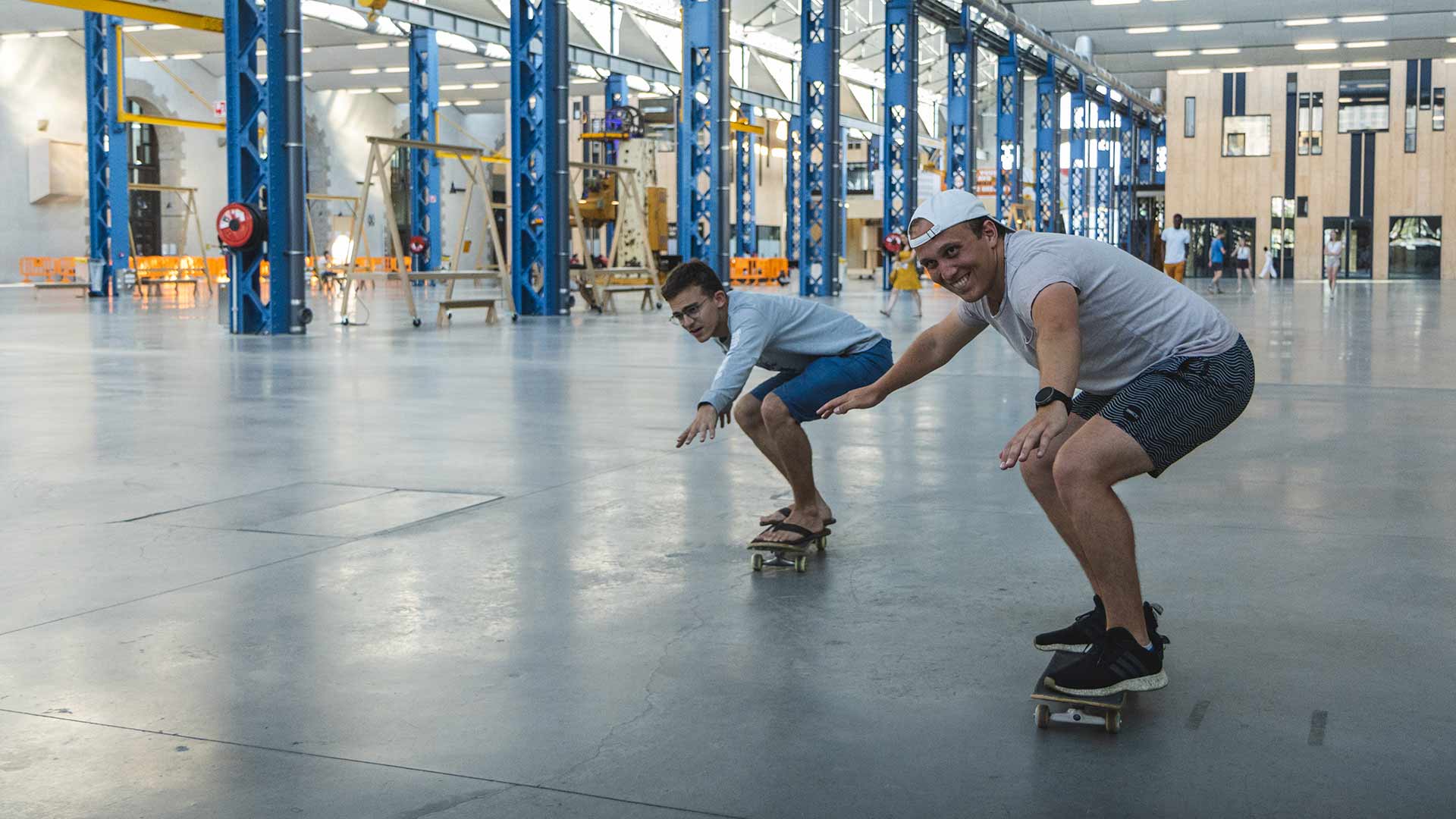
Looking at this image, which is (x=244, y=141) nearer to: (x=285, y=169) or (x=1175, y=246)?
(x=285, y=169)

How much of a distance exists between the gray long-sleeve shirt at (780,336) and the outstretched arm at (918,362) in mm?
586

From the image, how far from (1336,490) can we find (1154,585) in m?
2.19

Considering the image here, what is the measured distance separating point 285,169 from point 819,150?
15592 millimetres

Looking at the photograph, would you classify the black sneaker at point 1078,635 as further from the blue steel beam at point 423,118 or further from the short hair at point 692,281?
the blue steel beam at point 423,118

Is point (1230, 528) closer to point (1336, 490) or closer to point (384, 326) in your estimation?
point (1336, 490)

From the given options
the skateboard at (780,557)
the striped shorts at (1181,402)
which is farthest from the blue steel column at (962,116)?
the striped shorts at (1181,402)

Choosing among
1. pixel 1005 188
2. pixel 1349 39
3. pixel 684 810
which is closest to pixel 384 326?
pixel 684 810

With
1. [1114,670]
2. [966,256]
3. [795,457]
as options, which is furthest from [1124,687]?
[795,457]

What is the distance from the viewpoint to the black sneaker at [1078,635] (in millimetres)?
3725

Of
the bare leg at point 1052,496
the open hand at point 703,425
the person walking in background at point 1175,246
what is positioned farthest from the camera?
the person walking in background at point 1175,246

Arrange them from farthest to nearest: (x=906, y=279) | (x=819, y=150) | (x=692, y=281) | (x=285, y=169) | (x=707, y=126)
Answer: (x=819, y=150), (x=707, y=126), (x=906, y=279), (x=285, y=169), (x=692, y=281)

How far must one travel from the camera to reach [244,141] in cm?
1833

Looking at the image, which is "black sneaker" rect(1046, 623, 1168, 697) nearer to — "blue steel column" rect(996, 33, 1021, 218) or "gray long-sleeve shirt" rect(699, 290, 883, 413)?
"gray long-sleeve shirt" rect(699, 290, 883, 413)

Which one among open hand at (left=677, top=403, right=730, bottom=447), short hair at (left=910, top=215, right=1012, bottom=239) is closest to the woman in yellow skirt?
open hand at (left=677, top=403, right=730, bottom=447)
